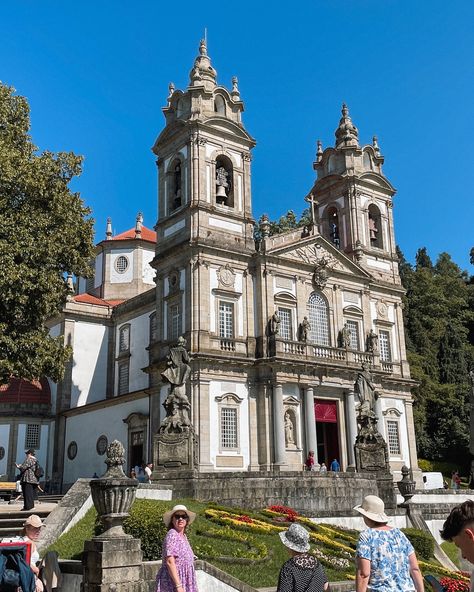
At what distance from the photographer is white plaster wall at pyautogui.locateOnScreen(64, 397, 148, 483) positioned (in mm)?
34812

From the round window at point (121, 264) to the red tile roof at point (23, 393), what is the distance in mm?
9892

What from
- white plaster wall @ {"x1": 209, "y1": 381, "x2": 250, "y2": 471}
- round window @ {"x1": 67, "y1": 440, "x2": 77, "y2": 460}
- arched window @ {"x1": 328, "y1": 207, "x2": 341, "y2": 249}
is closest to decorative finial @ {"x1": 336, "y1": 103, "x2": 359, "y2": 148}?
arched window @ {"x1": 328, "y1": 207, "x2": 341, "y2": 249}

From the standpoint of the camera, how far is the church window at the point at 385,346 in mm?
37312

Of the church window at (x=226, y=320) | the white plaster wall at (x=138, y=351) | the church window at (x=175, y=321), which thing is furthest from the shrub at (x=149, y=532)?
the white plaster wall at (x=138, y=351)

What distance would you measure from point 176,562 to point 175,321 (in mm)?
25313

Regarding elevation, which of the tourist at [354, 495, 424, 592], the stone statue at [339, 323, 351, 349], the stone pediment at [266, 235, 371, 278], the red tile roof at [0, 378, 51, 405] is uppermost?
the stone pediment at [266, 235, 371, 278]

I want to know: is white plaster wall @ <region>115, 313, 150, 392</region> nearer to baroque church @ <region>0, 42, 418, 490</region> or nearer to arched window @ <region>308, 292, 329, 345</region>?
baroque church @ <region>0, 42, 418, 490</region>

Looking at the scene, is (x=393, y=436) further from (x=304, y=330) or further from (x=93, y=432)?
(x=93, y=432)

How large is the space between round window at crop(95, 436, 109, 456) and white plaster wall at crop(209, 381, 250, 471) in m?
8.86

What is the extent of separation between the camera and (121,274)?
4706cm

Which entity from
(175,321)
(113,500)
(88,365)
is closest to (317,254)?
(175,321)

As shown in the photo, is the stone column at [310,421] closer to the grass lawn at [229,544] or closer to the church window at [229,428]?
the church window at [229,428]

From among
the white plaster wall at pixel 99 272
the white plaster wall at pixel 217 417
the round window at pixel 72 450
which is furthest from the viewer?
the white plaster wall at pixel 99 272

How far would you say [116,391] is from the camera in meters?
40.6
